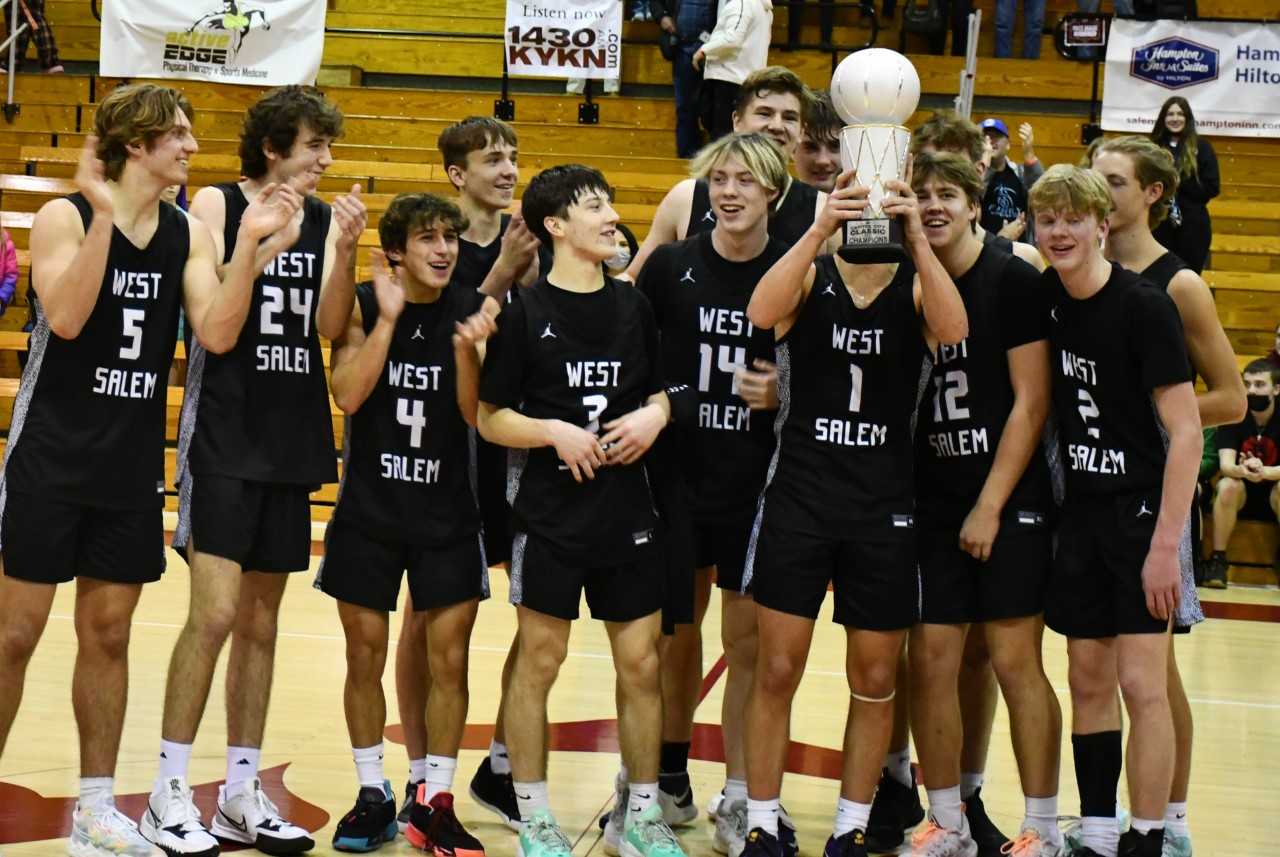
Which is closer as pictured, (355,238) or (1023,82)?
(355,238)

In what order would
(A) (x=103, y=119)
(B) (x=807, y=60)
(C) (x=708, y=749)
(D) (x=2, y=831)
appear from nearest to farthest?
(A) (x=103, y=119)
(D) (x=2, y=831)
(C) (x=708, y=749)
(B) (x=807, y=60)

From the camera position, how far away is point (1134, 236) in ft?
13.4

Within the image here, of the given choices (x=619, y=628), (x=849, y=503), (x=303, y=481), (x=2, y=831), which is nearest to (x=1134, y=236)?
(x=849, y=503)

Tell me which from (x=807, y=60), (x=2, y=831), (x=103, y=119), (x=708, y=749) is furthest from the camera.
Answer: (x=807, y=60)

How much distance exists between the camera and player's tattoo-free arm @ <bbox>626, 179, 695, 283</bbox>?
4.67 meters

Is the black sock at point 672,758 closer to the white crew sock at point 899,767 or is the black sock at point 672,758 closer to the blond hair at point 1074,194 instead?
the white crew sock at point 899,767

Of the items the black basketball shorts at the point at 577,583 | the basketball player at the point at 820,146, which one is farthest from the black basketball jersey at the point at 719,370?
the basketball player at the point at 820,146

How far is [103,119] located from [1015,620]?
8.76ft

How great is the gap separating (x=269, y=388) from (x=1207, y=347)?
2.49m

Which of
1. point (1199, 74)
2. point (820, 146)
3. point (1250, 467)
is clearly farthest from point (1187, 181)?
point (820, 146)

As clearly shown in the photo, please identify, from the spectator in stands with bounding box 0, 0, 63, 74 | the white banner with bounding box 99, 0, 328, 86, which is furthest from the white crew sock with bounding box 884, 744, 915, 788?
the spectator in stands with bounding box 0, 0, 63, 74

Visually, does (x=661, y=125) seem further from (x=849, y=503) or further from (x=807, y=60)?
(x=849, y=503)

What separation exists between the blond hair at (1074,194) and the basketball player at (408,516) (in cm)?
158

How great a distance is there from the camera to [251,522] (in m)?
4.16
